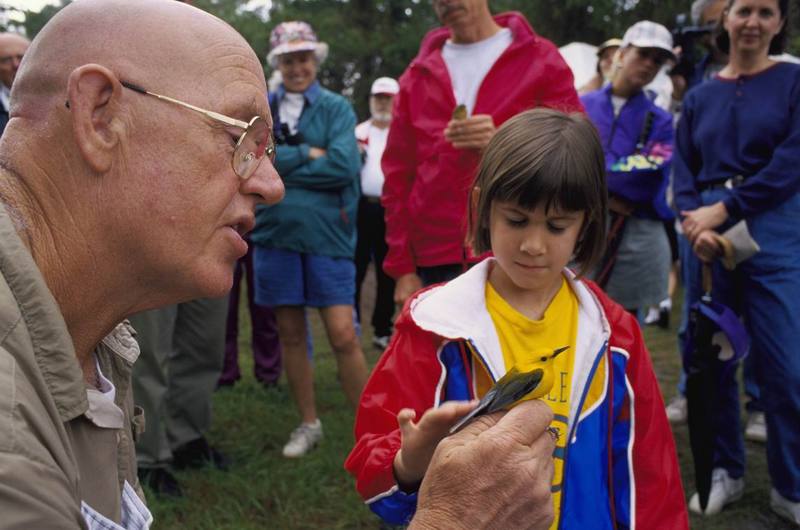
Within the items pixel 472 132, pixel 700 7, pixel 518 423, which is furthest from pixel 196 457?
pixel 700 7

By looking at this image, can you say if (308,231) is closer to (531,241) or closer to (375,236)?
(531,241)

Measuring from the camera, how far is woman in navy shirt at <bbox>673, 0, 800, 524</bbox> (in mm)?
3293

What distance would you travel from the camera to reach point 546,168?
1888 millimetres

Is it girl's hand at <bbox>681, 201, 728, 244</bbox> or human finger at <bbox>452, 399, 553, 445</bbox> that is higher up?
human finger at <bbox>452, 399, 553, 445</bbox>

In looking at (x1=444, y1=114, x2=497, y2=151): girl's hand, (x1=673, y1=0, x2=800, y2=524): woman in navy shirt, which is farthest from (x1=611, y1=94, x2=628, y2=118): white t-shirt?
(x1=444, y1=114, x2=497, y2=151): girl's hand

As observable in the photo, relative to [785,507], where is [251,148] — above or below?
above

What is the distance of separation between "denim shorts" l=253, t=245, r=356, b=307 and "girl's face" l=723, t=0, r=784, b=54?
2.19 meters

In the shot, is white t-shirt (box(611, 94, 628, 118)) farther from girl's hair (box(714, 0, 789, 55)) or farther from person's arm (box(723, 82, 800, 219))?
person's arm (box(723, 82, 800, 219))

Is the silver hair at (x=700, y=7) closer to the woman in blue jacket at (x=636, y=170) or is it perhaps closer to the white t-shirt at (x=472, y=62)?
the woman in blue jacket at (x=636, y=170)

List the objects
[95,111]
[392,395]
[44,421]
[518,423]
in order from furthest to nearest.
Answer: [392,395]
[518,423]
[95,111]
[44,421]

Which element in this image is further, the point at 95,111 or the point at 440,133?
the point at 440,133

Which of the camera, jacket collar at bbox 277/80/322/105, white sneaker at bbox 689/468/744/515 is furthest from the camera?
the camera

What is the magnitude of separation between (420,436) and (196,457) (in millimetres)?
2811

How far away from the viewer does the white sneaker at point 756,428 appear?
4363mm
